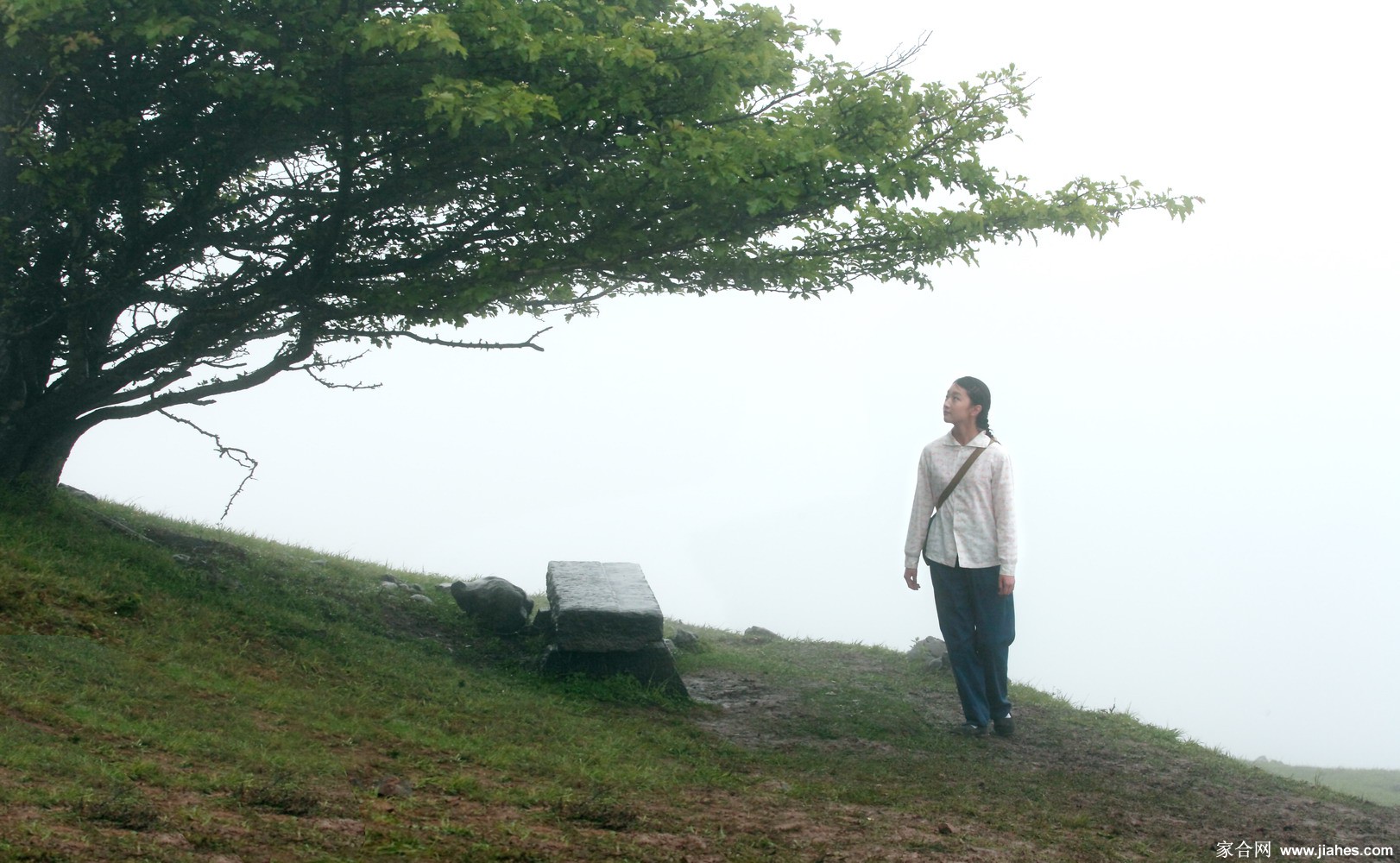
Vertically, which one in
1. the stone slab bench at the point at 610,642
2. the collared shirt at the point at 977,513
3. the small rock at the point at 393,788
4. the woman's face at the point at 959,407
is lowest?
the small rock at the point at 393,788

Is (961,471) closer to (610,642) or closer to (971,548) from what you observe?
(971,548)

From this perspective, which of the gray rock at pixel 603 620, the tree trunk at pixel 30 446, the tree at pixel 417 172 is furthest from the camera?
the tree trunk at pixel 30 446

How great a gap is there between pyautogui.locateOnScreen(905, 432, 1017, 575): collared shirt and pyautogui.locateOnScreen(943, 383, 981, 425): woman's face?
147mm

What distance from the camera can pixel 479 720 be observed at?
686 cm

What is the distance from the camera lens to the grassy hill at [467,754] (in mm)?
4316

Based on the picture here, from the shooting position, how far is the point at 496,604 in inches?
408

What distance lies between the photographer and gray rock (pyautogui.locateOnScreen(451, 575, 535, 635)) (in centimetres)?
1027

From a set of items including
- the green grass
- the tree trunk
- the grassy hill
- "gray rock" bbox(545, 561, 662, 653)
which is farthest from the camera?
the green grass

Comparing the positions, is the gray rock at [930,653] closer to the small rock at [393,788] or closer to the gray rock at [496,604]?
the gray rock at [496,604]

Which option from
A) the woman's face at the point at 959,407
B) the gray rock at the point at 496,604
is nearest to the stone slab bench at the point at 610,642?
the gray rock at the point at 496,604

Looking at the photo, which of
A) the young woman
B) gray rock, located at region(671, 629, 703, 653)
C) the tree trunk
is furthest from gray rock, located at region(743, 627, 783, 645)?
the tree trunk

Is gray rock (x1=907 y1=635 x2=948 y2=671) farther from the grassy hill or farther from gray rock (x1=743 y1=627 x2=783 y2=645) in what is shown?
gray rock (x1=743 y1=627 x2=783 y2=645)

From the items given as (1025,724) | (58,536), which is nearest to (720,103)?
(1025,724)

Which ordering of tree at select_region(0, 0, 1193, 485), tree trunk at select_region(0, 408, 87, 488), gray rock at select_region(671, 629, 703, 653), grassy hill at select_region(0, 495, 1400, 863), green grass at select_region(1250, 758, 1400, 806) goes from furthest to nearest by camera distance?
green grass at select_region(1250, 758, 1400, 806) → gray rock at select_region(671, 629, 703, 653) → tree trunk at select_region(0, 408, 87, 488) → tree at select_region(0, 0, 1193, 485) → grassy hill at select_region(0, 495, 1400, 863)
